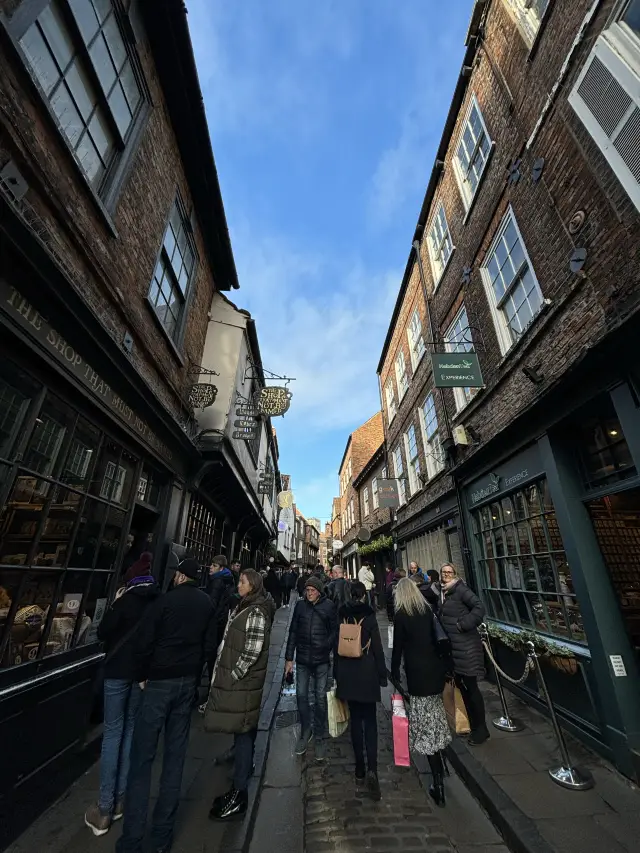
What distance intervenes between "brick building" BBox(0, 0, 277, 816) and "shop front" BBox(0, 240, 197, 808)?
0.06 feet

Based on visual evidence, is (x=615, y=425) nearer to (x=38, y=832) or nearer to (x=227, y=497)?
(x=38, y=832)

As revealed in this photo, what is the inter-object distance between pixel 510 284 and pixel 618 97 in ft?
8.99

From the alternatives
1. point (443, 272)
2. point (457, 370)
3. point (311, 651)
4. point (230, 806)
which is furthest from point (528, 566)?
point (443, 272)

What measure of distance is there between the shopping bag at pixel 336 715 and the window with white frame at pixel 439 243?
9699 millimetres

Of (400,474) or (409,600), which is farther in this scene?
(400,474)

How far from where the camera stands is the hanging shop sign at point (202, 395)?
24.3ft

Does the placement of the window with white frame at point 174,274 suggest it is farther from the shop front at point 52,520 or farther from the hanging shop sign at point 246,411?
the hanging shop sign at point 246,411

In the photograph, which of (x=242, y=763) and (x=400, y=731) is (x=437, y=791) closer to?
(x=400, y=731)

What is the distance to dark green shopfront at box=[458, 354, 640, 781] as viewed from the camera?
4102 millimetres

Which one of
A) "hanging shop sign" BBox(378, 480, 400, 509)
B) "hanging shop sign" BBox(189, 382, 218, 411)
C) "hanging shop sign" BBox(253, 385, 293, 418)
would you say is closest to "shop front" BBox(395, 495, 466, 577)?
"hanging shop sign" BBox(378, 480, 400, 509)

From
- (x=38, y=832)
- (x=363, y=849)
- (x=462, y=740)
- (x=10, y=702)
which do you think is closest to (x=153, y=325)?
(x=10, y=702)

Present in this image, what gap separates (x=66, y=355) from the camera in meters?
3.73

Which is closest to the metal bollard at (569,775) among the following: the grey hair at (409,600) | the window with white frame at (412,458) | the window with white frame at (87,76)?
the grey hair at (409,600)

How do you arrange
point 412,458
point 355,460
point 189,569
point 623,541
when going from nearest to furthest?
point 189,569, point 623,541, point 412,458, point 355,460
